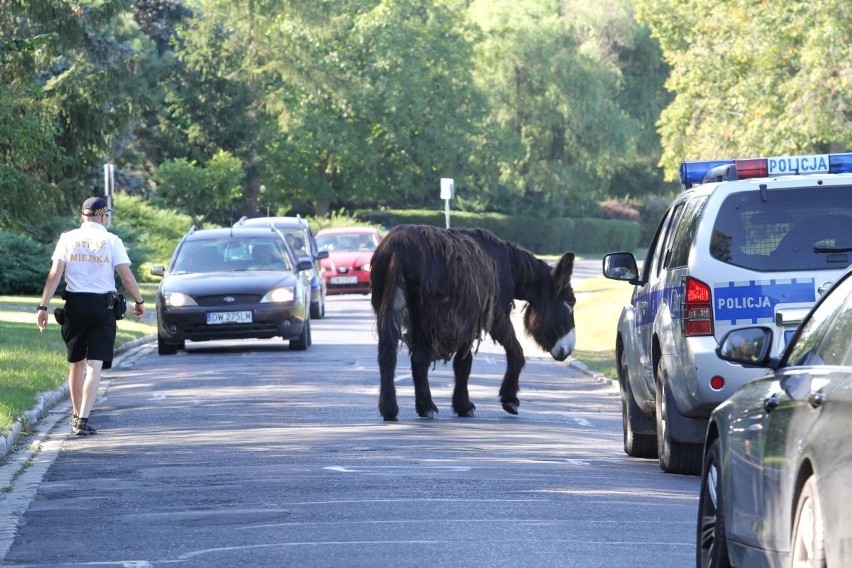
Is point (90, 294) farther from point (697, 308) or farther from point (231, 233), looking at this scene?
point (231, 233)

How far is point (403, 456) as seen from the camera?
12875 mm

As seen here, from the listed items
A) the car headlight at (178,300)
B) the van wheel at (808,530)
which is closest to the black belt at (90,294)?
the car headlight at (178,300)

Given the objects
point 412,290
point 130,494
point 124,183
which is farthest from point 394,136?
point 130,494

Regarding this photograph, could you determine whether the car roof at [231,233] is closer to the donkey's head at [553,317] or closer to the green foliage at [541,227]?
the donkey's head at [553,317]

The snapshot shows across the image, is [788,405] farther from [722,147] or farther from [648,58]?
[648,58]

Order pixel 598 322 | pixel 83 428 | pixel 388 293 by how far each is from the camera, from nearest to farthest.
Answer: pixel 83 428, pixel 388 293, pixel 598 322

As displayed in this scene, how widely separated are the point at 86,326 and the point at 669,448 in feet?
17.4

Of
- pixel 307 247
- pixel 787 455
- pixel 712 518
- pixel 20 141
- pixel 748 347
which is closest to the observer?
pixel 787 455

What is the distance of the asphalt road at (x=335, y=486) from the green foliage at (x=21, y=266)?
23.4 m

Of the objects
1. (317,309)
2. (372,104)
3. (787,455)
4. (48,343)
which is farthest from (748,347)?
(372,104)

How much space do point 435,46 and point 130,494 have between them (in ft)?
229

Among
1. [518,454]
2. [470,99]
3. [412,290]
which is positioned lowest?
[518,454]

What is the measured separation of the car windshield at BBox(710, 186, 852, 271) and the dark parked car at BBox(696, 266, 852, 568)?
4027 mm

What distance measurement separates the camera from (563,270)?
1725cm
